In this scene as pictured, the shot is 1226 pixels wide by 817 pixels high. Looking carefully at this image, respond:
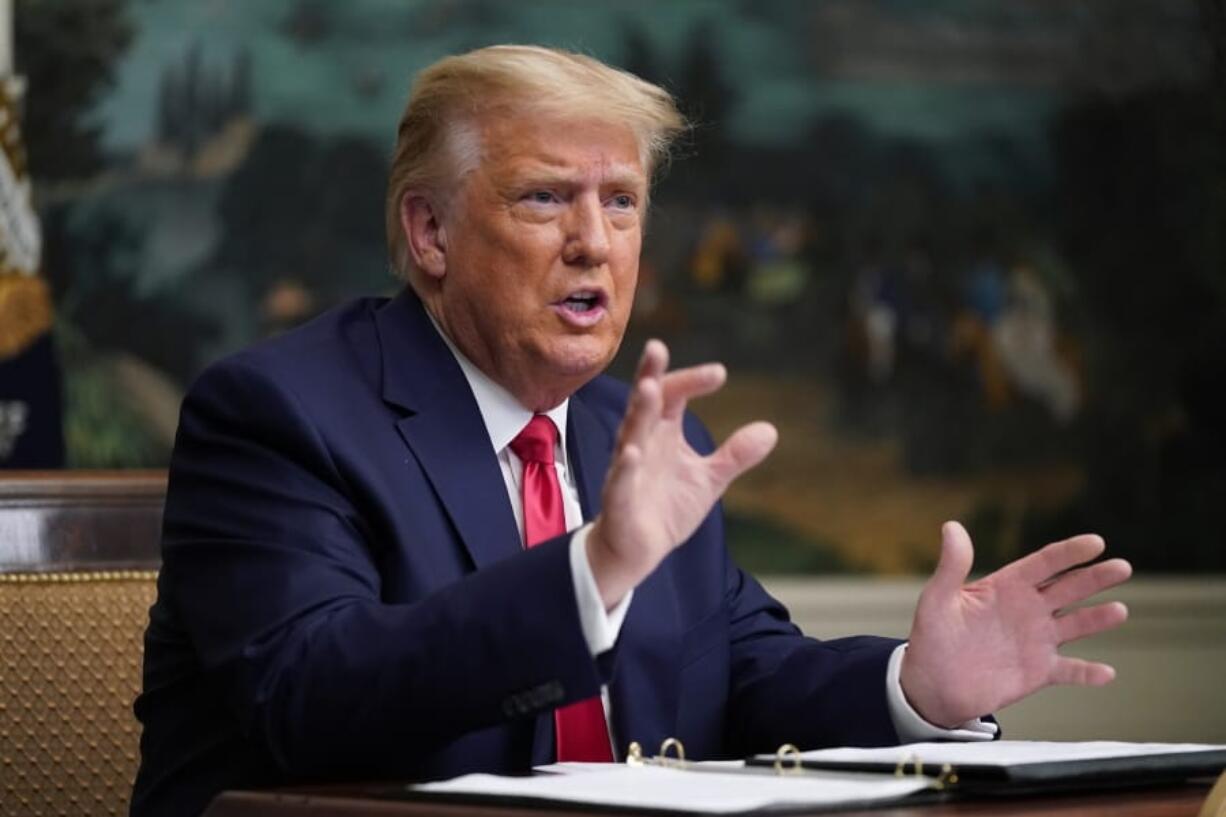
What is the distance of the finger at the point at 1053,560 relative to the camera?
9.95 feet

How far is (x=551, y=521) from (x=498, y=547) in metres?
0.15

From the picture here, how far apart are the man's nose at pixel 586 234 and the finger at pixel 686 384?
2.71 feet

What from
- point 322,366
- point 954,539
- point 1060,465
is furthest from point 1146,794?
point 1060,465

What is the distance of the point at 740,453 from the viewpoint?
8.64 feet

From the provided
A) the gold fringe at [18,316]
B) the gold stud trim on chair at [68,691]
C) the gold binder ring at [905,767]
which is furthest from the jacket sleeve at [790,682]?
the gold fringe at [18,316]

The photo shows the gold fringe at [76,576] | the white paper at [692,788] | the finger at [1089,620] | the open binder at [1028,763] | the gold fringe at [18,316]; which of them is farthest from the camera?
the gold fringe at [18,316]

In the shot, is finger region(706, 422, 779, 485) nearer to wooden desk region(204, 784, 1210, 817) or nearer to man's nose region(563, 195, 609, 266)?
wooden desk region(204, 784, 1210, 817)

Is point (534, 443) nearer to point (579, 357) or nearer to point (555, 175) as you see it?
point (579, 357)

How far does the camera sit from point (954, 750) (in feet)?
9.03

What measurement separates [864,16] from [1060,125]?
1.02 meters

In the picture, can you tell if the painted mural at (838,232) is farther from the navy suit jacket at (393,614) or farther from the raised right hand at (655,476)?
the raised right hand at (655,476)

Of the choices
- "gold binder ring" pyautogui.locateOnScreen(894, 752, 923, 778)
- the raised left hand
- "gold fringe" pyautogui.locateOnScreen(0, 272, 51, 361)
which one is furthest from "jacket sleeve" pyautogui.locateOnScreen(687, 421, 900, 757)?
"gold fringe" pyautogui.locateOnScreen(0, 272, 51, 361)

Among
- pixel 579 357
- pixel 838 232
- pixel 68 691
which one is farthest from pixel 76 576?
pixel 838 232

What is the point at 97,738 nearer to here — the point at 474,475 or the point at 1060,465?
the point at 474,475
